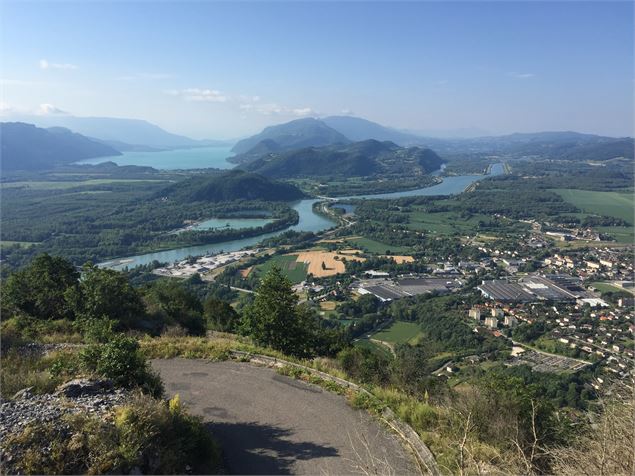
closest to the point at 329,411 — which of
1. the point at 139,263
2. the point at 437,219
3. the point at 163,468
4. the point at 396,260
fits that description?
the point at 163,468

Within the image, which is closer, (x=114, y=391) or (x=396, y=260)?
(x=114, y=391)

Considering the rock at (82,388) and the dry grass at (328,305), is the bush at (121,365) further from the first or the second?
the dry grass at (328,305)

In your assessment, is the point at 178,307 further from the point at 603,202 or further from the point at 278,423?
the point at 603,202

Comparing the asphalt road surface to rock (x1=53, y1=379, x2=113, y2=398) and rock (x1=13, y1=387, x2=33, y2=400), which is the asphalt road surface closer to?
rock (x1=53, y1=379, x2=113, y2=398)

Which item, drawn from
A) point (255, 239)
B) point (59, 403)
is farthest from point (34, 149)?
point (59, 403)

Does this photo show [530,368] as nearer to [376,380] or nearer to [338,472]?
[376,380]

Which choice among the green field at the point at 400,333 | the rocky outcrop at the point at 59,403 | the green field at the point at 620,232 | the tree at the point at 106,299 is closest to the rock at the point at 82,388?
the rocky outcrop at the point at 59,403
